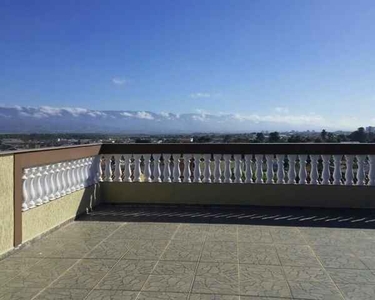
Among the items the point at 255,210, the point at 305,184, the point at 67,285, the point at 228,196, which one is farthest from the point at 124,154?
the point at 67,285

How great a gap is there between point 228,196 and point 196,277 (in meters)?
3.53

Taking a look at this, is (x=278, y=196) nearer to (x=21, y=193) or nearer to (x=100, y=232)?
(x=100, y=232)

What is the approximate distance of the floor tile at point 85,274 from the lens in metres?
3.63

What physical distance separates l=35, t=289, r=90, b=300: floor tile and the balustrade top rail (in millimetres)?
4144

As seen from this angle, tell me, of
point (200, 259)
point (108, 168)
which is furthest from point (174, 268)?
point (108, 168)

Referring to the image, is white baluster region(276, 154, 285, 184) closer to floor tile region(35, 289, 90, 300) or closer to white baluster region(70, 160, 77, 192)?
white baluster region(70, 160, 77, 192)

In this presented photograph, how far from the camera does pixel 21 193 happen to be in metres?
4.84

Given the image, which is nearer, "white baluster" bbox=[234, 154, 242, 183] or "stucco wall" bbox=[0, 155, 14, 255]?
"stucco wall" bbox=[0, 155, 14, 255]

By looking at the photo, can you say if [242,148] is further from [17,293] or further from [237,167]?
[17,293]

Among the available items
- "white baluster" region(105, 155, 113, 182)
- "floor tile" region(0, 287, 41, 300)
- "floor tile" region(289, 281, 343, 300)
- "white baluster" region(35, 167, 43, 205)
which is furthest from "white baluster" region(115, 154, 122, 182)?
"floor tile" region(289, 281, 343, 300)

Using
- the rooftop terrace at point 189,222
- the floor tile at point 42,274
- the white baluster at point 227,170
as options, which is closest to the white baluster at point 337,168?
the rooftop terrace at point 189,222

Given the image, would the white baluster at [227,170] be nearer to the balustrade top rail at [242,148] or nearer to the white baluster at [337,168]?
the balustrade top rail at [242,148]

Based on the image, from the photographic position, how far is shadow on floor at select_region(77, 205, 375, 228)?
6098 mm

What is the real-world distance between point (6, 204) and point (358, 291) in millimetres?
3954
